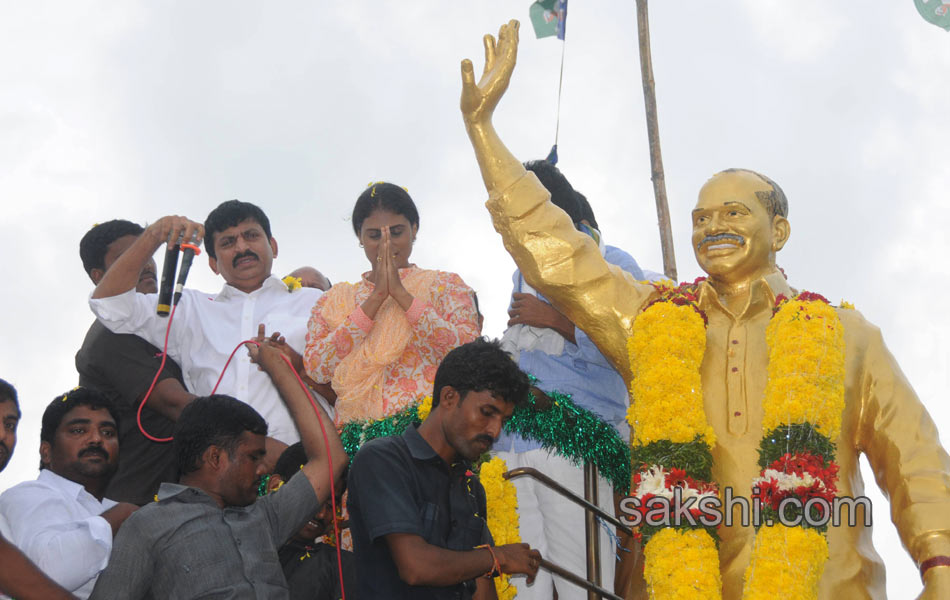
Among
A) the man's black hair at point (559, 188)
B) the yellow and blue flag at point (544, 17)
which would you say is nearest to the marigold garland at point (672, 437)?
the man's black hair at point (559, 188)

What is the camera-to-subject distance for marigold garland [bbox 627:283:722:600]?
4.69m

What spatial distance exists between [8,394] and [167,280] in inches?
51.6

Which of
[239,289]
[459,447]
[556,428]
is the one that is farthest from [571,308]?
[239,289]

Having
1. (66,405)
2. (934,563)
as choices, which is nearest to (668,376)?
(934,563)

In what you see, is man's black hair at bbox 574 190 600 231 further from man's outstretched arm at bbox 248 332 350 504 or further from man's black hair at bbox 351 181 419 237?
man's outstretched arm at bbox 248 332 350 504

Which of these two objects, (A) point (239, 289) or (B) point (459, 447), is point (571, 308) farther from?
(A) point (239, 289)

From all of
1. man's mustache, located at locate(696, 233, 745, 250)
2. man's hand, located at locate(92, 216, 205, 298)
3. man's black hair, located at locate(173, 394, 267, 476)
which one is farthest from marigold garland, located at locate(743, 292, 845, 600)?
man's hand, located at locate(92, 216, 205, 298)

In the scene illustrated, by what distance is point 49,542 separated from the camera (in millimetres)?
4168

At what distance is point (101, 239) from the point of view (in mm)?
6488

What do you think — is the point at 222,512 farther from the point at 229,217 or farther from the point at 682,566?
the point at 229,217

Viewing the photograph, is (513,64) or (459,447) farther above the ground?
(513,64)

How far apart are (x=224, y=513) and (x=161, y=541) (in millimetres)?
265

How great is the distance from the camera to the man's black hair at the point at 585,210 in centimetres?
642

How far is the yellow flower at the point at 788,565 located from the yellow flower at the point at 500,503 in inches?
42.0
